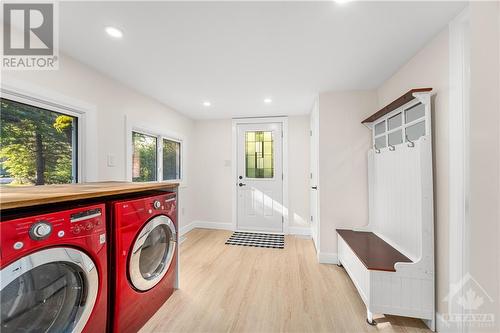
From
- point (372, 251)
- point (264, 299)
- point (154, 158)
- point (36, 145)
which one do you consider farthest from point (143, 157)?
point (372, 251)

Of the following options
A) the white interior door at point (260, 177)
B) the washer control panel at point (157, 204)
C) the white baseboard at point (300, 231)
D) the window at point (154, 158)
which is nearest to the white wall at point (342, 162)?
the white baseboard at point (300, 231)

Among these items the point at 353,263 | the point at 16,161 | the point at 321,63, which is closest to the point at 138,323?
the point at 16,161

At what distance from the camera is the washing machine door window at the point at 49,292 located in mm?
870

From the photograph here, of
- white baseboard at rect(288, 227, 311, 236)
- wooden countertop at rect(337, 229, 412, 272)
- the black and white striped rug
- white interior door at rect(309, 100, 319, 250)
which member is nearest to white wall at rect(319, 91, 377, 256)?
white interior door at rect(309, 100, 319, 250)

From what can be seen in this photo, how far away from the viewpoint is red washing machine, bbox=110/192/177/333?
1.29 m

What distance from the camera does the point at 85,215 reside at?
1086mm

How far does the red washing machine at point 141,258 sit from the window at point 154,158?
4.23ft

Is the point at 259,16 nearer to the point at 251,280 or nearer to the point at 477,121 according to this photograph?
the point at 477,121

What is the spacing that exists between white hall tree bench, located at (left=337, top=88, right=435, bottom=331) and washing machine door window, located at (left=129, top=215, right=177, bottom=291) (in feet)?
5.39

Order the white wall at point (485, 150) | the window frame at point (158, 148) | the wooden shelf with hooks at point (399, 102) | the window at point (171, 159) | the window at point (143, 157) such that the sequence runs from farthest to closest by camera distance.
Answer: the window at point (171, 159) → the window at point (143, 157) → the window frame at point (158, 148) → the wooden shelf with hooks at point (399, 102) → the white wall at point (485, 150)

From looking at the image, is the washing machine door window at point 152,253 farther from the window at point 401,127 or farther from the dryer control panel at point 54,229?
the window at point 401,127

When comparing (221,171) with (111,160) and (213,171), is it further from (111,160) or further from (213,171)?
(111,160)

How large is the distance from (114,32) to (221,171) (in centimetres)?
285

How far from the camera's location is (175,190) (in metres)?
1.96
